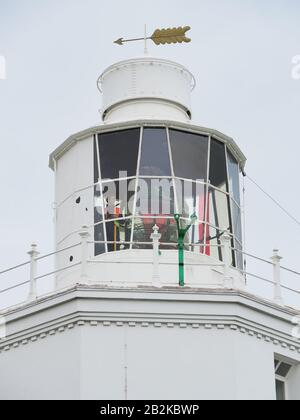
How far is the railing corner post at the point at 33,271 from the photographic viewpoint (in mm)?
24391

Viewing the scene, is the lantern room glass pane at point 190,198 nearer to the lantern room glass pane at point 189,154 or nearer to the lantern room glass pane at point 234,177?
the lantern room glass pane at point 189,154

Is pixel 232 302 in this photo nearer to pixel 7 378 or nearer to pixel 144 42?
pixel 7 378

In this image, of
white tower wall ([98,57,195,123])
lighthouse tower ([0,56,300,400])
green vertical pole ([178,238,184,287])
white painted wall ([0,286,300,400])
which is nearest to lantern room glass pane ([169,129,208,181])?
lighthouse tower ([0,56,300,400])

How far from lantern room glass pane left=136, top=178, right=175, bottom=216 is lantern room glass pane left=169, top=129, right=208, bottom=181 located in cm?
44

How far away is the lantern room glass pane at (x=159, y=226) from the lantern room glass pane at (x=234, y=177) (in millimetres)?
2033

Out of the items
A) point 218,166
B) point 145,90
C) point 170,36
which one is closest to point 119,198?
point 218,166

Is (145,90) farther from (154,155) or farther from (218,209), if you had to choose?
(218,209)

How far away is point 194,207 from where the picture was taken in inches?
1017

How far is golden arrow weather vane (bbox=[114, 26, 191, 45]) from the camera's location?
27.8 meters

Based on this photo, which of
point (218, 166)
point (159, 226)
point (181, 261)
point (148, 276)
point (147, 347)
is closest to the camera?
point (147, 347)

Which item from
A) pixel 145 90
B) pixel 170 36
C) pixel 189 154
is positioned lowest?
pixel 189 154

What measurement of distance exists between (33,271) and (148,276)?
2.20 m

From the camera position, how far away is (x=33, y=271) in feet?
80.3

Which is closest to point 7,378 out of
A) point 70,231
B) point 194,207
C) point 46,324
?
point 46,324
